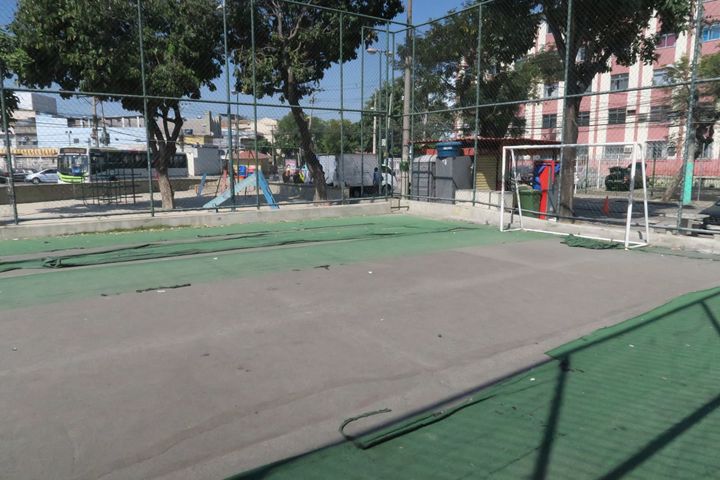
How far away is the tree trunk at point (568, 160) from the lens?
12.3m

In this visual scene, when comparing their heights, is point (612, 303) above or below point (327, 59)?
below

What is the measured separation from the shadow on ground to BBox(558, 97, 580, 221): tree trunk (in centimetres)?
865

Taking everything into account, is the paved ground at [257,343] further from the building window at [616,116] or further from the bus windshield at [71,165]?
the building window at [616,116]

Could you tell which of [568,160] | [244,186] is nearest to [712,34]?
[568,160]

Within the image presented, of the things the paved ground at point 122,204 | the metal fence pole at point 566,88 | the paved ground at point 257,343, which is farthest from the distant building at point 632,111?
the paved ground at point 257,343

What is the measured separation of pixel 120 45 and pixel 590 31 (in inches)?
508

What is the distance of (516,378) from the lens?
13.3ft

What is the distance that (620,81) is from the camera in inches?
1587

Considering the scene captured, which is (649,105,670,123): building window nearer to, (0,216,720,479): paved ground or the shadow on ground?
(0,216,720,479): paved ground

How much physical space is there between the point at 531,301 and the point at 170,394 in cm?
425

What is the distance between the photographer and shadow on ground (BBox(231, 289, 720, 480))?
2.85 m

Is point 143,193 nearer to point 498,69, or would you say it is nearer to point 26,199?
point 26,199

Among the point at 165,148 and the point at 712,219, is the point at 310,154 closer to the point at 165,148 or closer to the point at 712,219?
the point at 165,148

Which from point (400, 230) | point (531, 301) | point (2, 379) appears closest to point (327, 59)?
point (400, 230)
